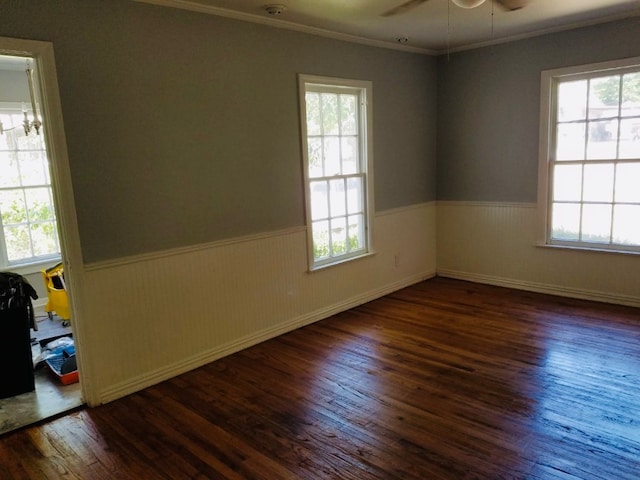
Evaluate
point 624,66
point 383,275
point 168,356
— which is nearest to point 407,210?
point 383,275

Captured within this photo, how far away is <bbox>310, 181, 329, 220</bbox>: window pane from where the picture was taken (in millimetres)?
4156

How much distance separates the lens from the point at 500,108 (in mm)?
4863

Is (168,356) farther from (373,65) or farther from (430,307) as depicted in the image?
(373,65)

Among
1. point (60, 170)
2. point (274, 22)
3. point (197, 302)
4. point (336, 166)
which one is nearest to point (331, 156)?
point (336, 166)

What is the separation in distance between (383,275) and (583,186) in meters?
2.11

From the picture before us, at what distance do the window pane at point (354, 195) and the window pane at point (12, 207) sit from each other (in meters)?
3.54

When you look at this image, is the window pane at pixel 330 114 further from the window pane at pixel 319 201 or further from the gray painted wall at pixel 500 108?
the gray painted wall at pixel 500 108

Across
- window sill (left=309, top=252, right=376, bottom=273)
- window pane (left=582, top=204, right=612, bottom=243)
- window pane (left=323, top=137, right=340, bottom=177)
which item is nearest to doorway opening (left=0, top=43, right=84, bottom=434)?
window sill (left=309, top=252, right=376, bottom=273)

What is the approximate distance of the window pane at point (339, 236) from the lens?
4406 mm

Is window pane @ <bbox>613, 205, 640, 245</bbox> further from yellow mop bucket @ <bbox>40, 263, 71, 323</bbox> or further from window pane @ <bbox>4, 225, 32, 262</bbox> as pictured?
window pane @ <bbox>4, 225, 32, 262</bbox>

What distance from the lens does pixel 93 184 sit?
2.83 m

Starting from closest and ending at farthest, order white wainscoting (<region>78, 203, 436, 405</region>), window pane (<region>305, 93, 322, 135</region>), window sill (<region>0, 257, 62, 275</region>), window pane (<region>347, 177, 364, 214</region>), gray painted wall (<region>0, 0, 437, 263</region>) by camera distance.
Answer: gray painted wall (<region>0, 0, 437, 263</region>) < white wainscoting (<region>78, 203, 436, 405</region>) < window pane (<region>305, 93, 322, 135</region>) < window pane (<region>347, 177, 364, 214</region>) < window sill (<region>0, 257, 62, 275</region>)

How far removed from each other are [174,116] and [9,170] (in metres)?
2.99

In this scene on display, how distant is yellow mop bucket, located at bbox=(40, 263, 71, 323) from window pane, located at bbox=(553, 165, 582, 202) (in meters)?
4.87
